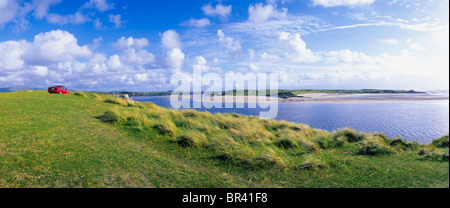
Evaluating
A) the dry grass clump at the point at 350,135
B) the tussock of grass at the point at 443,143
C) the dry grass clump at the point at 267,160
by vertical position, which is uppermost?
the dry grass clump at the point at 267,160

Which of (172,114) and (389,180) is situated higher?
(172,114)

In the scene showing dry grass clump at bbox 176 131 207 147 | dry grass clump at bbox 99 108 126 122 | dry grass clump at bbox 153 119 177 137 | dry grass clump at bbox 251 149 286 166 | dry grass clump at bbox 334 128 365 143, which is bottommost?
dry grass clump at bbox 334 128 365 143

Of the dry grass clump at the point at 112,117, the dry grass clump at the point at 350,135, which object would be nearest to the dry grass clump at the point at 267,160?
the dry grass clump at the point at 350,135

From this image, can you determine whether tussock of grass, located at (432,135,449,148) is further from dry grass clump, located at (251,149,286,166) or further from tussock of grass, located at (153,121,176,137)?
tussock of grass, located at (153,121,176,137)

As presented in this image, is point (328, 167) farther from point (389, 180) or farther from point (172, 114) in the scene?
point (172, 114)

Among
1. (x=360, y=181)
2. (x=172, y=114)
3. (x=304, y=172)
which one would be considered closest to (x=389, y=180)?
(x=360, y=181)

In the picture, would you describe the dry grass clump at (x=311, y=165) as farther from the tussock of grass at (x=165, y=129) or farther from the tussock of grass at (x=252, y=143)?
the tussock of grass at (x=165, y=129)

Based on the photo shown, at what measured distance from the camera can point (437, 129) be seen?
76.0 feet

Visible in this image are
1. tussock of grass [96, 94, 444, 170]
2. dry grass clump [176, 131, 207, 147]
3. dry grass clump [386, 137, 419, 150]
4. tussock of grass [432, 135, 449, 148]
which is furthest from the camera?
tussock of grass [432, 135, 449, 148]

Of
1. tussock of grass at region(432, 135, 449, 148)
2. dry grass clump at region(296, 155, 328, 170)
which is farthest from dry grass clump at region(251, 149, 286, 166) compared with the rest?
tussock of grass at region(432, 135, 449, 148)

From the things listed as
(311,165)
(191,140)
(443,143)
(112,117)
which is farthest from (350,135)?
(112,117)

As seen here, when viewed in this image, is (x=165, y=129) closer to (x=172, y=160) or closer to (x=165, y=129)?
(x=165, y=129)

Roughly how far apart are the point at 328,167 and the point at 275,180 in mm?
2303

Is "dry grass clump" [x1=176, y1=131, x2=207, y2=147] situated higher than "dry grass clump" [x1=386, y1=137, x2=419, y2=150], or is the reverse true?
"dry grass clump" [x1=176, y1=131, x2=207, y2=147]
